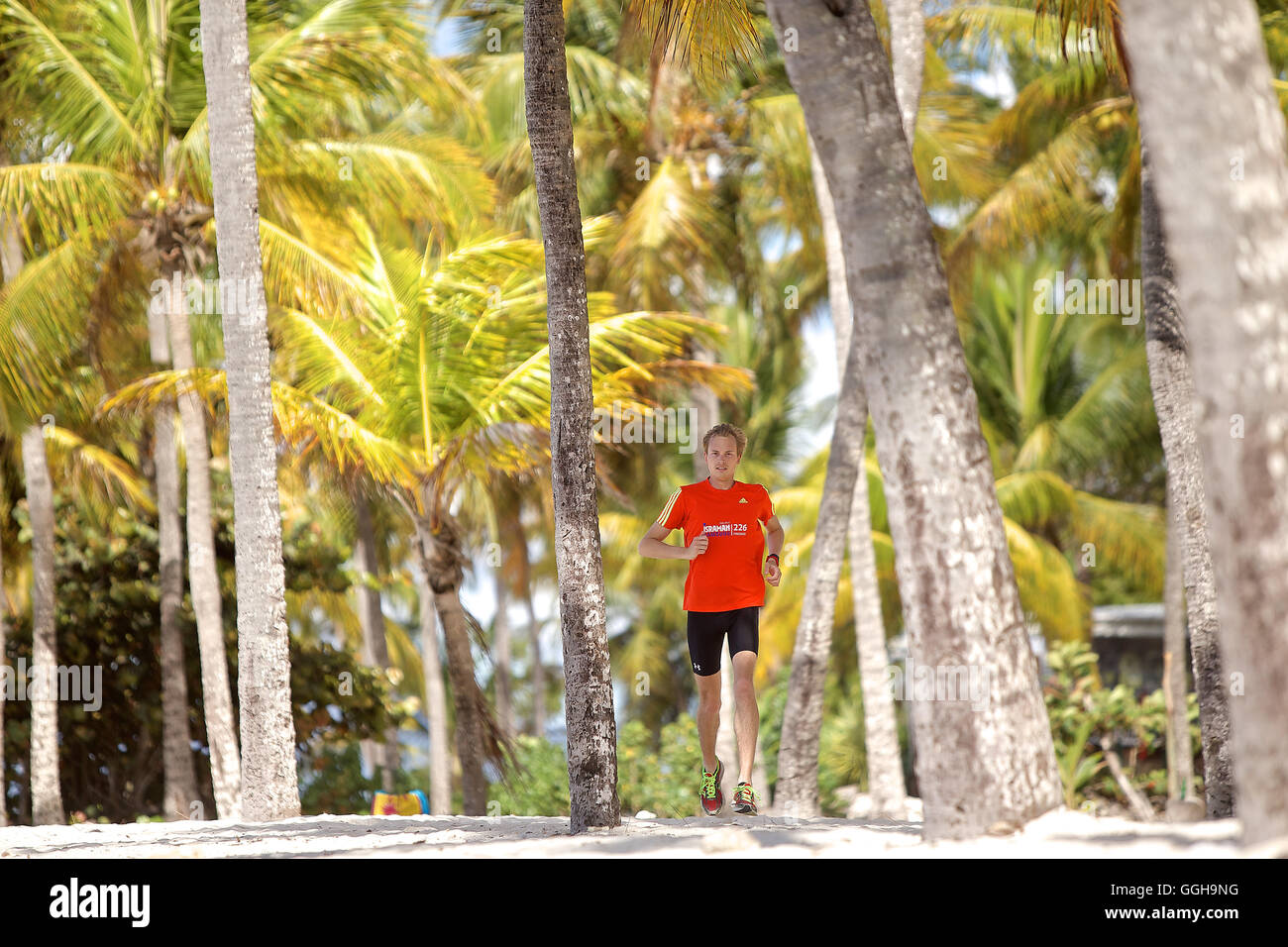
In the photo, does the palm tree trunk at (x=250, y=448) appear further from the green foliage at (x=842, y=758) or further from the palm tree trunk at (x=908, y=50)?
the green foliage at (x=842, y=758)

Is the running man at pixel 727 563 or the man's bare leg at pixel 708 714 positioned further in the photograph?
the man's bare leg at pixel 708 714

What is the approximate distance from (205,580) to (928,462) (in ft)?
31.8

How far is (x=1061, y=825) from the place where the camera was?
3.89 m

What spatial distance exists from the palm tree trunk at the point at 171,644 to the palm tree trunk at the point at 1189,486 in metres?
10.1

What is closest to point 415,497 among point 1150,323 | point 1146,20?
point 1150,323

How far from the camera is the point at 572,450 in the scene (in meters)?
5.72

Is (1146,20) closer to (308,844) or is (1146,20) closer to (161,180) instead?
(308,844)

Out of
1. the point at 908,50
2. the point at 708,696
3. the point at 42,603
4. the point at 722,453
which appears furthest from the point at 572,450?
the point at 42,603

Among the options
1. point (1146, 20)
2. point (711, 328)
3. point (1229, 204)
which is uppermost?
point (711, 328)

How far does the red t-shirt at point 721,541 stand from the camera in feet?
20.0

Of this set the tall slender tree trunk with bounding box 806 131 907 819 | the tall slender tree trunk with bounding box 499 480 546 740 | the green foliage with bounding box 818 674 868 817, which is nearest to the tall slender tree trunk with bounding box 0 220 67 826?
the tall slender tree trunk with bounding box 499 480 546 740

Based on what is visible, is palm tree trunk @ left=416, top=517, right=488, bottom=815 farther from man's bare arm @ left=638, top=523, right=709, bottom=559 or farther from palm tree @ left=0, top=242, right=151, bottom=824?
man's bare arm @ left=638, top=523, right=709, bottom=559

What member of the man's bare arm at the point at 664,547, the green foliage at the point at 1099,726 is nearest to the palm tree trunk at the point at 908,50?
the man's bare arm at the point at 664,547

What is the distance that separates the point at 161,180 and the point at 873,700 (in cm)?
898
